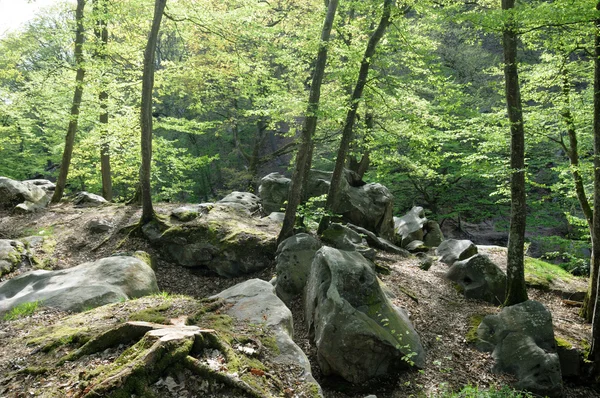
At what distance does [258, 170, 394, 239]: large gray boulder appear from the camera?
Result: 14719 millimetres

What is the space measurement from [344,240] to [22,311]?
7585 mm

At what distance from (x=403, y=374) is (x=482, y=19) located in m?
6.35

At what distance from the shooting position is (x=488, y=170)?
342 inches

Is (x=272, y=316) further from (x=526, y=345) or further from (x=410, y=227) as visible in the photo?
(x=410, y=227)

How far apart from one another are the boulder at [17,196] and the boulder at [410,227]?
14.7 meters

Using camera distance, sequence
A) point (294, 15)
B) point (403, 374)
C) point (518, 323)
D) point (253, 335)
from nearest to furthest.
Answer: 1. point (253, 335)
2. point (403, 374)
3. point (518, 323)
4. point (294, 15)

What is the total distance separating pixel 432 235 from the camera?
1642 centimetres

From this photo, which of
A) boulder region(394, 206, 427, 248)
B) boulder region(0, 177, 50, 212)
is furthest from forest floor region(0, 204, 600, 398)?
boulder region(394, 206, 427, 248)

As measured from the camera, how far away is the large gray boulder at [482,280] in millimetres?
9398

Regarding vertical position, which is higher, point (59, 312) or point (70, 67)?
point (70, 67)

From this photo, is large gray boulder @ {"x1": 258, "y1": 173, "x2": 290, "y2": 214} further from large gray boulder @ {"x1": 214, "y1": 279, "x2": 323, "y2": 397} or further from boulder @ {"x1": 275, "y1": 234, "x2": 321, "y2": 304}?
large gray boulder @ {"x1": 214, "y1": 279, "x2": 323, "y2": 397}

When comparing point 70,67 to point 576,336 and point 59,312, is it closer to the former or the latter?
point 59,312

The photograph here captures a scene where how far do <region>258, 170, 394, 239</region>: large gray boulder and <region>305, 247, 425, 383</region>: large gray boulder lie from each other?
740 cm

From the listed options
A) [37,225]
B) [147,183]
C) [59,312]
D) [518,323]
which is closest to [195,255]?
[147,183]
